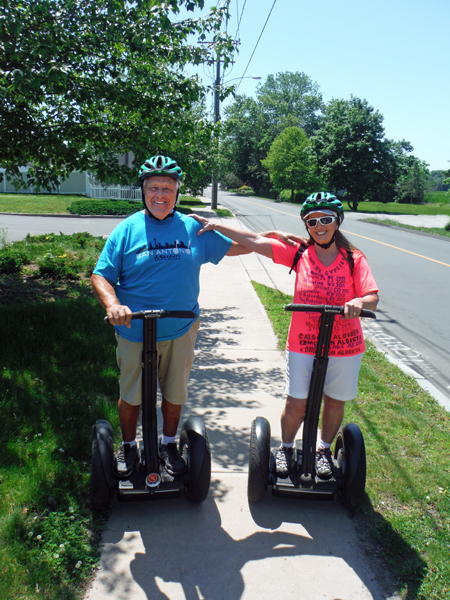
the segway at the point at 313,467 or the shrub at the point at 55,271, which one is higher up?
the segway at the point at 313,467

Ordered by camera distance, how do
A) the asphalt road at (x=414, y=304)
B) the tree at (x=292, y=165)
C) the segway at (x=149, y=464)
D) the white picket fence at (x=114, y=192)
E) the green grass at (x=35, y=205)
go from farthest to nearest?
1. the tree at (x=292, y=165)
2. the white picket fence at (x=114, y=192)
3. the green grass at (x=35, y=205)
4. the asphalt road at (x=414, y=304)
5. the segway at (x=149, y=464)

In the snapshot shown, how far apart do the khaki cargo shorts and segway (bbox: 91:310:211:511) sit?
0.14 meters

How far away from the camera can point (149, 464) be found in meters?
3.03

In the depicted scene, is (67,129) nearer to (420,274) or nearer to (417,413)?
(417,413)

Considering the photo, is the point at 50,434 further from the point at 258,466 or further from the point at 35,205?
the point at 35,205

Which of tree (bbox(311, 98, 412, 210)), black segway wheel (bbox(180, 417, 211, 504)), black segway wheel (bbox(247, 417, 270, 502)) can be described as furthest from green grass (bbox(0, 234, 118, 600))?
tree (bbox(311, 98, 412, 210))

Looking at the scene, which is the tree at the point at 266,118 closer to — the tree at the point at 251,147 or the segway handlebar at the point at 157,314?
the tree at the point at 251,147

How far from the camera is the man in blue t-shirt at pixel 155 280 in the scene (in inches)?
117

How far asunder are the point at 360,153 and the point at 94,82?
4081 centimetres

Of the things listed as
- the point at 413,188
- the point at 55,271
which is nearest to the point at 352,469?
the point at 55,271

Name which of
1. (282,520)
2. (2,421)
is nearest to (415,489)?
(282,520)

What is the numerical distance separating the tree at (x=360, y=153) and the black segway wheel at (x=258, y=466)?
43.0 meters

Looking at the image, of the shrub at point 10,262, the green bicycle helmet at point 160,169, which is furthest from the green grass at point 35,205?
the green bicycle helmet at point 160,169

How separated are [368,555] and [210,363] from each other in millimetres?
3353
